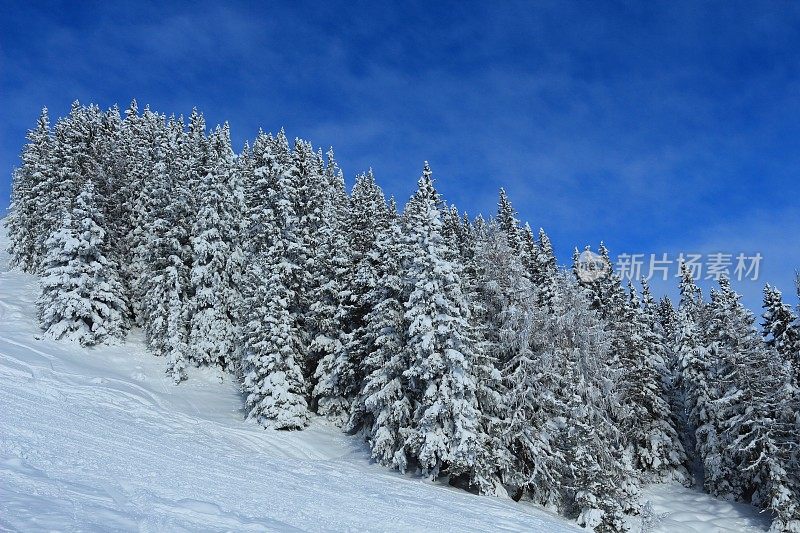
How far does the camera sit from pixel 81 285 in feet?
110

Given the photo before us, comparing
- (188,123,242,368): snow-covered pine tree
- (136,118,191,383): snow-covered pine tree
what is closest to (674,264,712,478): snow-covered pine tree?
(188,123,242,368): snow-covered pine tree

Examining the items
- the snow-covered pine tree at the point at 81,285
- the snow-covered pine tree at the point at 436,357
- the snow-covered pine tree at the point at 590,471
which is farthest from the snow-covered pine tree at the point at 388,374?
the snow-covered pine tree at the point at 81,285

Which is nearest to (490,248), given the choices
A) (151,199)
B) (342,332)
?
(342,332)

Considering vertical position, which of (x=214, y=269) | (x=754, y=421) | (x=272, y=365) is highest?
(x=214, y=269)

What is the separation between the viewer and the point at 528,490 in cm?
2592

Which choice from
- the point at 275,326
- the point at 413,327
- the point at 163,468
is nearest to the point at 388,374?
the point at 413,327

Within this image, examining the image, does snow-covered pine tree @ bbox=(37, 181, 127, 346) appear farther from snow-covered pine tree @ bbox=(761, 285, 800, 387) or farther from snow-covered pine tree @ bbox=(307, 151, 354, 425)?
snow-covered pine tree @ bbox=(761, 285, 800, 387)

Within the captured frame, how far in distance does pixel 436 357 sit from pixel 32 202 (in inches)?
1695

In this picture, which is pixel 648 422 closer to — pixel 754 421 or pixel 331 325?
pixel 754 421

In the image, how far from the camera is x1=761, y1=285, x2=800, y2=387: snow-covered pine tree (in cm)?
3531

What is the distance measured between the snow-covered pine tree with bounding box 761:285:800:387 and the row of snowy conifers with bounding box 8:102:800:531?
0.44ft
